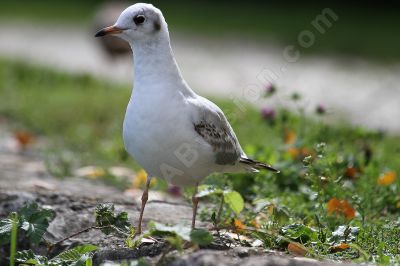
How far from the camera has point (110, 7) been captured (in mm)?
11297

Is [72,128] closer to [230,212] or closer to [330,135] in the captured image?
[330,135]

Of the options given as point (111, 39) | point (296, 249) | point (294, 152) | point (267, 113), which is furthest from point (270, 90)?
point (111, 39)

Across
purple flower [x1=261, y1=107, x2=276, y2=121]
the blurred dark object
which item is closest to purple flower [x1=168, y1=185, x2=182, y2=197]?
purple flower [x1=261, y1=107, x2=276, y2=121]

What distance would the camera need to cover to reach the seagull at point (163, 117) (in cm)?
332

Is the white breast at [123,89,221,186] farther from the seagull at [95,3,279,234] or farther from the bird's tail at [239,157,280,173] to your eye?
the bird's tail at [239,157,280,173]

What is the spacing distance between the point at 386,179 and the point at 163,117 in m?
1.87

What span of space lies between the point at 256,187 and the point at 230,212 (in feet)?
1.86

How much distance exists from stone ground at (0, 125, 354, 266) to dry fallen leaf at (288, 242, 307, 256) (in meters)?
0.06

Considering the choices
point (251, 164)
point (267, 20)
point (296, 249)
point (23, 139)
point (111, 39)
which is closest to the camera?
point (296, 249)

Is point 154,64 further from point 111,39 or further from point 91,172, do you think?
point 111,39

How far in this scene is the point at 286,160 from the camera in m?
5.03

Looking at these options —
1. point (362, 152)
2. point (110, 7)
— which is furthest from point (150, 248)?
point (110, 7)

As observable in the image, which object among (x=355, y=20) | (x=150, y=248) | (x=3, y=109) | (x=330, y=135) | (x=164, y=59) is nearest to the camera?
(x=150, y=248)

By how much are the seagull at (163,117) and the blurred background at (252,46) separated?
3.91 metres
